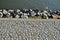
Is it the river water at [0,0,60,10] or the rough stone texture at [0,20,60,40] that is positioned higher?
the river water at [0,0,60,10]

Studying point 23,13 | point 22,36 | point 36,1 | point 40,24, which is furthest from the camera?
point 36,1

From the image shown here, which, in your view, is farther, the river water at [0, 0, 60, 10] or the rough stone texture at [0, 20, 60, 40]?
the river water at [0, 0, 60, 10]

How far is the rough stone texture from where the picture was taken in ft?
4.46

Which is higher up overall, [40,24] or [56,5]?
[56,5]

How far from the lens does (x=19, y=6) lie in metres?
1.99

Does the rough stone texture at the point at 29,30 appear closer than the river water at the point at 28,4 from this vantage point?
Yes

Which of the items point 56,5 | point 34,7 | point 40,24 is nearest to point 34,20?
point 40,24

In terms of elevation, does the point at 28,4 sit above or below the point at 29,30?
above

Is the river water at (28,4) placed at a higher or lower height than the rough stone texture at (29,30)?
higher

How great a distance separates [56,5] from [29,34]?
0.79 metres

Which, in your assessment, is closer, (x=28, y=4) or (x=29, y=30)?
(x=29, y=30)

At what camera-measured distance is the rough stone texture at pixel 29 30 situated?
4.46 feet

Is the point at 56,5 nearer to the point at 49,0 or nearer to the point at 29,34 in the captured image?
the point at 49,0

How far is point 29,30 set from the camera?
1454mm
